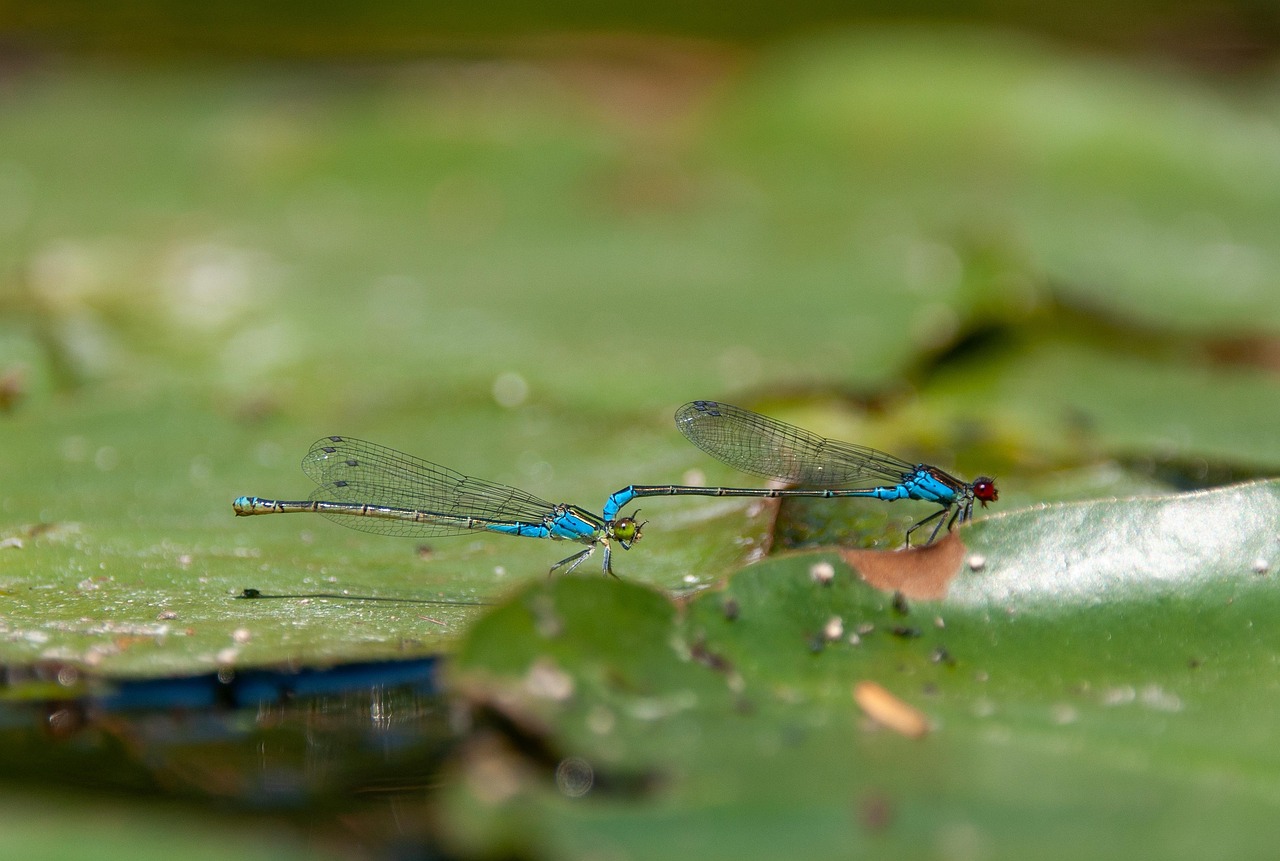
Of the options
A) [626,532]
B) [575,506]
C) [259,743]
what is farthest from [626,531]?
[259,743]

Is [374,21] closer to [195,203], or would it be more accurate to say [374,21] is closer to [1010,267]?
[195,203]

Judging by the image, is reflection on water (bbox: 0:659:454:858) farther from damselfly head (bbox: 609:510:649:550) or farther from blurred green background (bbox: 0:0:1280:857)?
damselfly head (bbox: 609:510:649:550)

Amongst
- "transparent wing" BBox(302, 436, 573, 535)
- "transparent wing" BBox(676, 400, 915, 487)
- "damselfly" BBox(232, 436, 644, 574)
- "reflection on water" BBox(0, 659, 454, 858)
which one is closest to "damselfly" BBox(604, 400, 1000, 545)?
"transparent wing" BBox(676, 400, 915, 487)

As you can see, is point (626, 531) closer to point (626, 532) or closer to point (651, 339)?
point (626, 532)

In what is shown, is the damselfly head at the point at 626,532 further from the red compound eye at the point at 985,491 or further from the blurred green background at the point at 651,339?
the red compound eye at the point at 985,491

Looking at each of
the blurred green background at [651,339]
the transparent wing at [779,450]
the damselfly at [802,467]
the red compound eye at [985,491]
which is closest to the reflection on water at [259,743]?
the blurred green background at [651,339]
